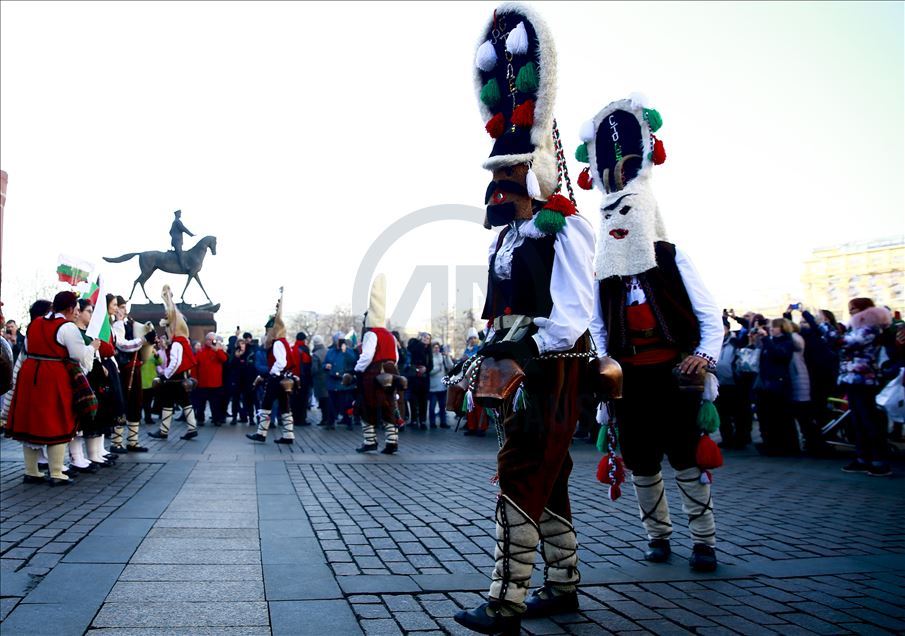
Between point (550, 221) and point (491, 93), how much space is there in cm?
88

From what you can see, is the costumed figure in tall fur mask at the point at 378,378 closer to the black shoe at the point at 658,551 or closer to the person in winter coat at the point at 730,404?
the person in winter coat at the point at 730,404

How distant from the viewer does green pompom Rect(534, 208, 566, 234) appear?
11.0ft

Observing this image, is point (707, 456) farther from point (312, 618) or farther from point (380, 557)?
point (312, 618)

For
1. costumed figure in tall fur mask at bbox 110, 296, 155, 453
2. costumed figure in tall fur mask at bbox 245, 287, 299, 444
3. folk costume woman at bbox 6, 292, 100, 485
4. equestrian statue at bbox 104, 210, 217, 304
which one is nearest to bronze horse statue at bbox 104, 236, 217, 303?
equestrian statue at bbox 104, 210, 217, 304

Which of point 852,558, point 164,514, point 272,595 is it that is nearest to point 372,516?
point 164,514

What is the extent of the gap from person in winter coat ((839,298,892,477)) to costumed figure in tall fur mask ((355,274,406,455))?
6044 mm

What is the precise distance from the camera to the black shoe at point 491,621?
3014mm

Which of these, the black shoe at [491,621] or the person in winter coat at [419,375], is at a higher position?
the person in winter coat at [419,375]

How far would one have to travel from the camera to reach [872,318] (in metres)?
8.73

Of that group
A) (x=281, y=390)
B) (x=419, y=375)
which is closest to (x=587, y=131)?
(x=281, y=390)

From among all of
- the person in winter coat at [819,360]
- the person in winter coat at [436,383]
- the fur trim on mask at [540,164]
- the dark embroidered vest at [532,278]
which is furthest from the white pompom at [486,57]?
the person in winter coat at [436,383]

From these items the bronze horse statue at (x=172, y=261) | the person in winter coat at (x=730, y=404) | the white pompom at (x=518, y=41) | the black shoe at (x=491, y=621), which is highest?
the bronze horse statue at (x=172, y=261)

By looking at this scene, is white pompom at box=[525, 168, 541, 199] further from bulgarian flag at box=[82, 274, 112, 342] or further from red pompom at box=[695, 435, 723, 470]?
bulgarian flag at box=[82, 274, 112, 342]

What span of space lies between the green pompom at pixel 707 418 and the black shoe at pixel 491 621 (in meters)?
1.93
